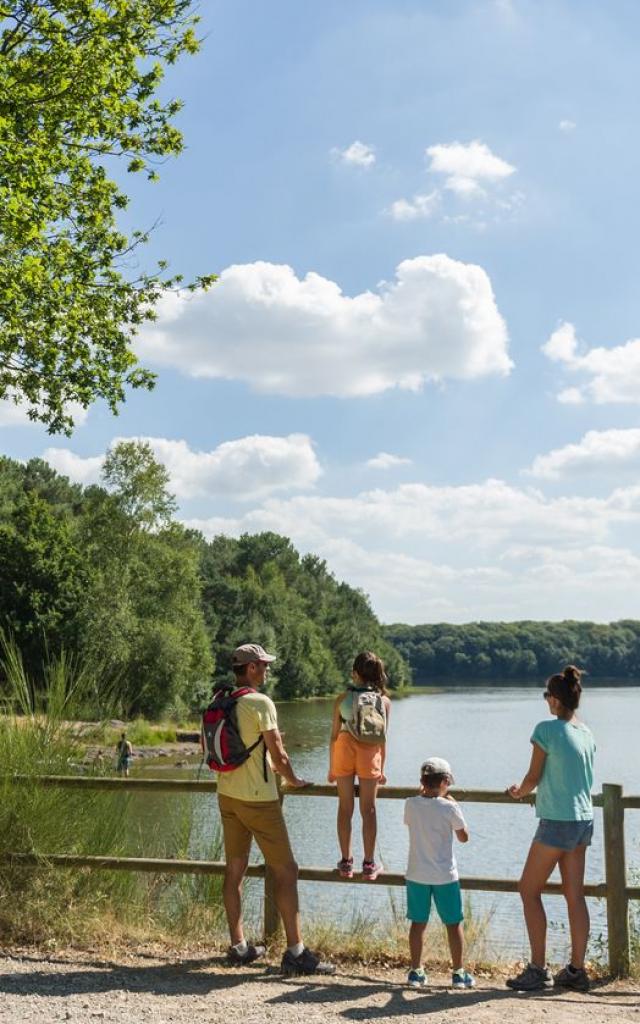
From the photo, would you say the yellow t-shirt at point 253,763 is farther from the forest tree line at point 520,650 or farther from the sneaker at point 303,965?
the forest tree line at point 520,650

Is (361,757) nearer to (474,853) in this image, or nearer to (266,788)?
(266,788)

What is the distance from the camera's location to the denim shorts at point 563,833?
599 cm

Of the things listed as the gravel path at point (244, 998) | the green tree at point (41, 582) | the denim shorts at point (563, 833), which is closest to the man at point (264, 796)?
the gravel path at point (244, 998)

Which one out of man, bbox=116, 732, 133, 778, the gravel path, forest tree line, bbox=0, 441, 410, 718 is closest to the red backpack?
the gravel path

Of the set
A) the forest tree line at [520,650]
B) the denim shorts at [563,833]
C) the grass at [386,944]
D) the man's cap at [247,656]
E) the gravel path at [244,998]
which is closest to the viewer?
the gravel path at [244,998]

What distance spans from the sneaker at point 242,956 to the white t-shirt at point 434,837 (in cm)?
120

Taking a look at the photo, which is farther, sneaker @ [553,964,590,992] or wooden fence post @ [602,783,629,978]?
wooden fence post @ [602,783,629,978]

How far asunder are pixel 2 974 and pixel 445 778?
2993mm

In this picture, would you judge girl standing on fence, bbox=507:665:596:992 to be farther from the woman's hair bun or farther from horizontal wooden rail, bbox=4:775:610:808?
horizontal wooden rail, bbox=4:775:610:808

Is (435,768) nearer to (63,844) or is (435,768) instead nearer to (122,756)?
(63,844)

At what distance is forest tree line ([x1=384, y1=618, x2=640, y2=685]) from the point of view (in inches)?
7249

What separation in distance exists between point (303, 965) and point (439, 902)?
0.95m

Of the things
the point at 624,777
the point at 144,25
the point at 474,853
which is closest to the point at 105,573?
the point at 624,777

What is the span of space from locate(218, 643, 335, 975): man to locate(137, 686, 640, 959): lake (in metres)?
1.35
